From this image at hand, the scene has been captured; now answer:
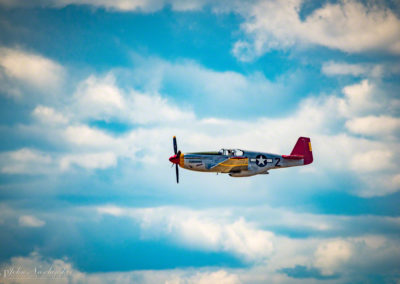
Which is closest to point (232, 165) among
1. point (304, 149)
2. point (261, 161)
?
point (261, 161)

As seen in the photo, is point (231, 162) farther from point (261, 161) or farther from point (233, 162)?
point (261, 161)

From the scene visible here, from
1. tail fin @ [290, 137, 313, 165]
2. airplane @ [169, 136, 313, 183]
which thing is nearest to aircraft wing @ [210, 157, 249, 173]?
airplane @ [169, 136, 313, 183]

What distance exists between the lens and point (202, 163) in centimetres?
6981

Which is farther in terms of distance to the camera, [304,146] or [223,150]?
[304,146]

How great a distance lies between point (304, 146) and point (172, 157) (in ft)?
63.6

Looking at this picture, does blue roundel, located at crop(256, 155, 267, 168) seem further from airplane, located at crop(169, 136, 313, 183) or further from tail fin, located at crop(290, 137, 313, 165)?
tail fin, located at crop(290, 137, 313, 165)

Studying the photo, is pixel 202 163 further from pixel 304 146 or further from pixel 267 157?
pixel 304 146

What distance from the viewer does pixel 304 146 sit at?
76.4 meters

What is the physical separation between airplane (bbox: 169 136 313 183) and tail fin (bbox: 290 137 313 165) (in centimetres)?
198

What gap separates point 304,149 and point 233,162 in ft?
39.3

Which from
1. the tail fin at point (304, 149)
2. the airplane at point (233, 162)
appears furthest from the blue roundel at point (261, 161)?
the tail fin at point (304, 149)

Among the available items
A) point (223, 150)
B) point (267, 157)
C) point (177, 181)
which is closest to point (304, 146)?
point (267, 157)

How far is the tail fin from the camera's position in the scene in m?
76.0

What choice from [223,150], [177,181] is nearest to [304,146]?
[223,150]
